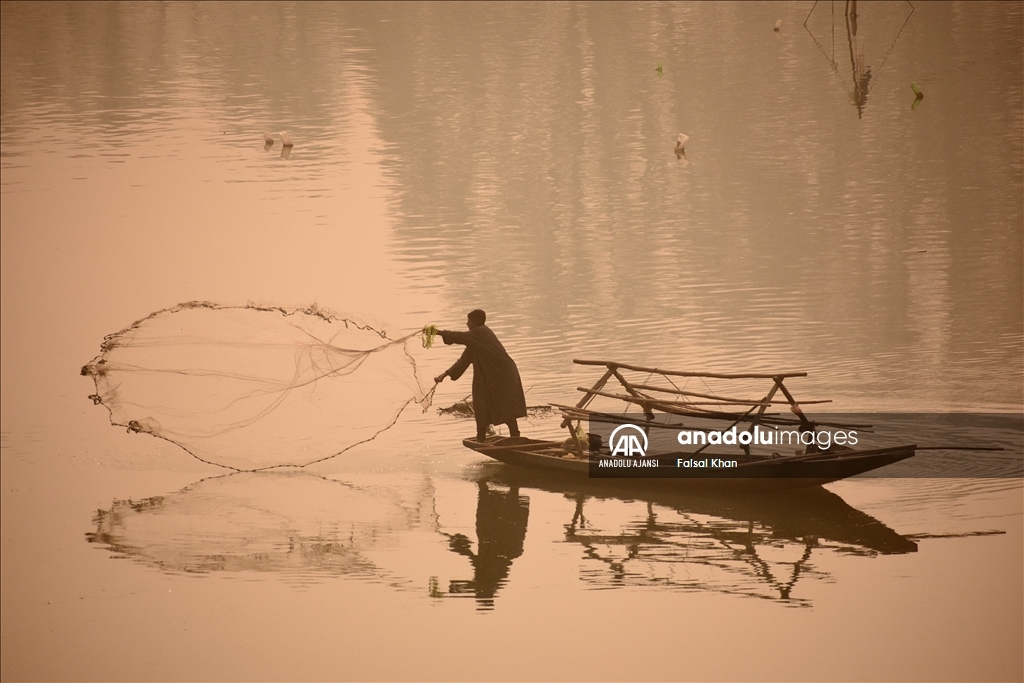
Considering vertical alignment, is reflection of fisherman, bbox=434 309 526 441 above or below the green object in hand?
below

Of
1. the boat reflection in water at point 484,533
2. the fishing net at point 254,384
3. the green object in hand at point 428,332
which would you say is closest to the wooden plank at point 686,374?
the boat reflection in water at point 484,533

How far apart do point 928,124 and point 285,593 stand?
534 inches

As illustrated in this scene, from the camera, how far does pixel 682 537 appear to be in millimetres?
8430

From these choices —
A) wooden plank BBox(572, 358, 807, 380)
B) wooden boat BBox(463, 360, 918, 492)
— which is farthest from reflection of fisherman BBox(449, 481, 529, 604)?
wooden plank BBox(572, 358, 807, 380)

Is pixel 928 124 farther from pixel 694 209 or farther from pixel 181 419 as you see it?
pixel 181 419

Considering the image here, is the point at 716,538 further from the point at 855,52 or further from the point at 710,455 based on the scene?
the point at 855,52

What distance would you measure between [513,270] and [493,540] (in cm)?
572

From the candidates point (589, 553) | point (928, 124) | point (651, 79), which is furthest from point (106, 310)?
point (928, 124)

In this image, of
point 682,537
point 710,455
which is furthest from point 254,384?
point 682,537

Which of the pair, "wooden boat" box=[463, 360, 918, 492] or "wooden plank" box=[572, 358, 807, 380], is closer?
"wooden boat" box=[463, 360, 918, 492]

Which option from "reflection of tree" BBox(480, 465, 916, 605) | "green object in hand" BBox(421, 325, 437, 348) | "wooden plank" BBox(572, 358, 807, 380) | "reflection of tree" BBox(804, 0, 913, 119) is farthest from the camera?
"reflection of tree" BBox(804, 0, 913, 119)

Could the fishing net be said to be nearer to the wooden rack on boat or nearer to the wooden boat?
the wooden boat

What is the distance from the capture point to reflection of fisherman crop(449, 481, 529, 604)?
8039 millimetres

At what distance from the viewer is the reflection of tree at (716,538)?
787cm
